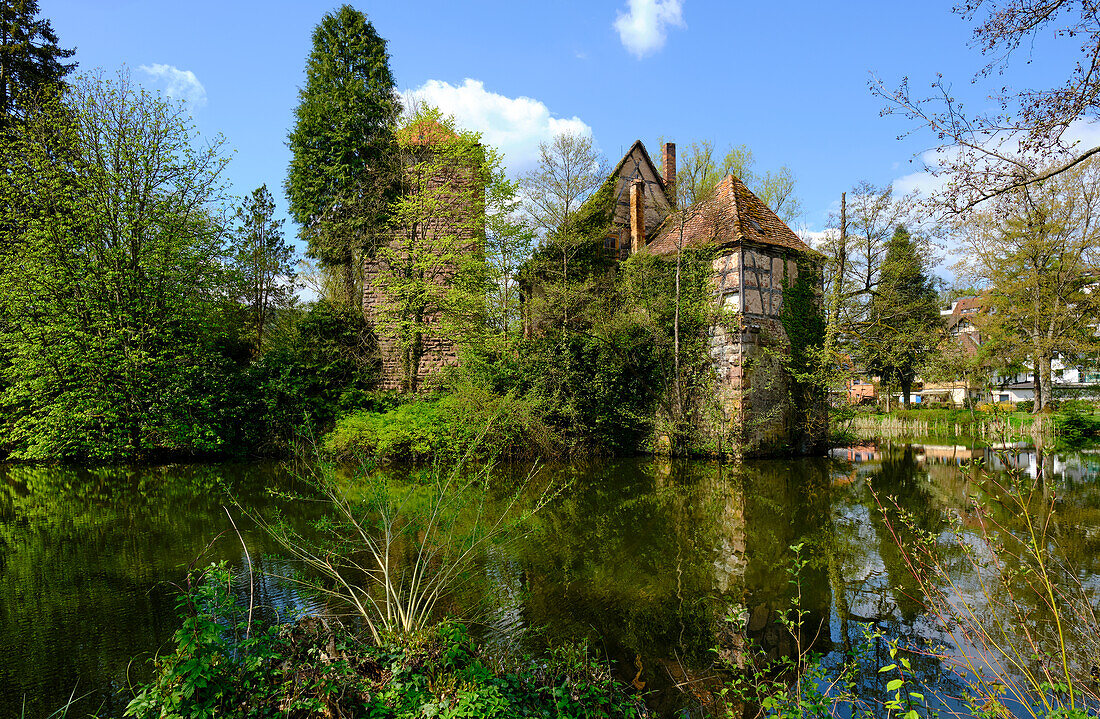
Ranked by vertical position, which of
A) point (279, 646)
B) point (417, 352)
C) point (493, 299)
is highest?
point (493, 299)

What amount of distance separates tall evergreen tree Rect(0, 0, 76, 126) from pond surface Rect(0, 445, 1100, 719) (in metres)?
13.4

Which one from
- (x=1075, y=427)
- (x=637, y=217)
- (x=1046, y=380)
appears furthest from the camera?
(x=1046, y=380)

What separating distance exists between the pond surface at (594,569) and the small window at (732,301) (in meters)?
5.09

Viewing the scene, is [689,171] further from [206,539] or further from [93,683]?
[93,683]

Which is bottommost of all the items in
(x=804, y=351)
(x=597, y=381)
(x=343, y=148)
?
(x=597, y=381)

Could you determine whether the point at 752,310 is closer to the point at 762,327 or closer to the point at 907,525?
the point at 762,327

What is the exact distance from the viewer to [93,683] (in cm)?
395

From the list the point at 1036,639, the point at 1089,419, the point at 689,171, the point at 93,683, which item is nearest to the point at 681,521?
the point at 1036,639

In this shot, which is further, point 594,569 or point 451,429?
point 451,429

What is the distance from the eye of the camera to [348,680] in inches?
121

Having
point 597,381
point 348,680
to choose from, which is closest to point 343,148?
point 597,381

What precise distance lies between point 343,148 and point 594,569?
1659cm

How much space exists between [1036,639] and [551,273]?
15.7 metres

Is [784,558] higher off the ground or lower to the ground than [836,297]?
lower
